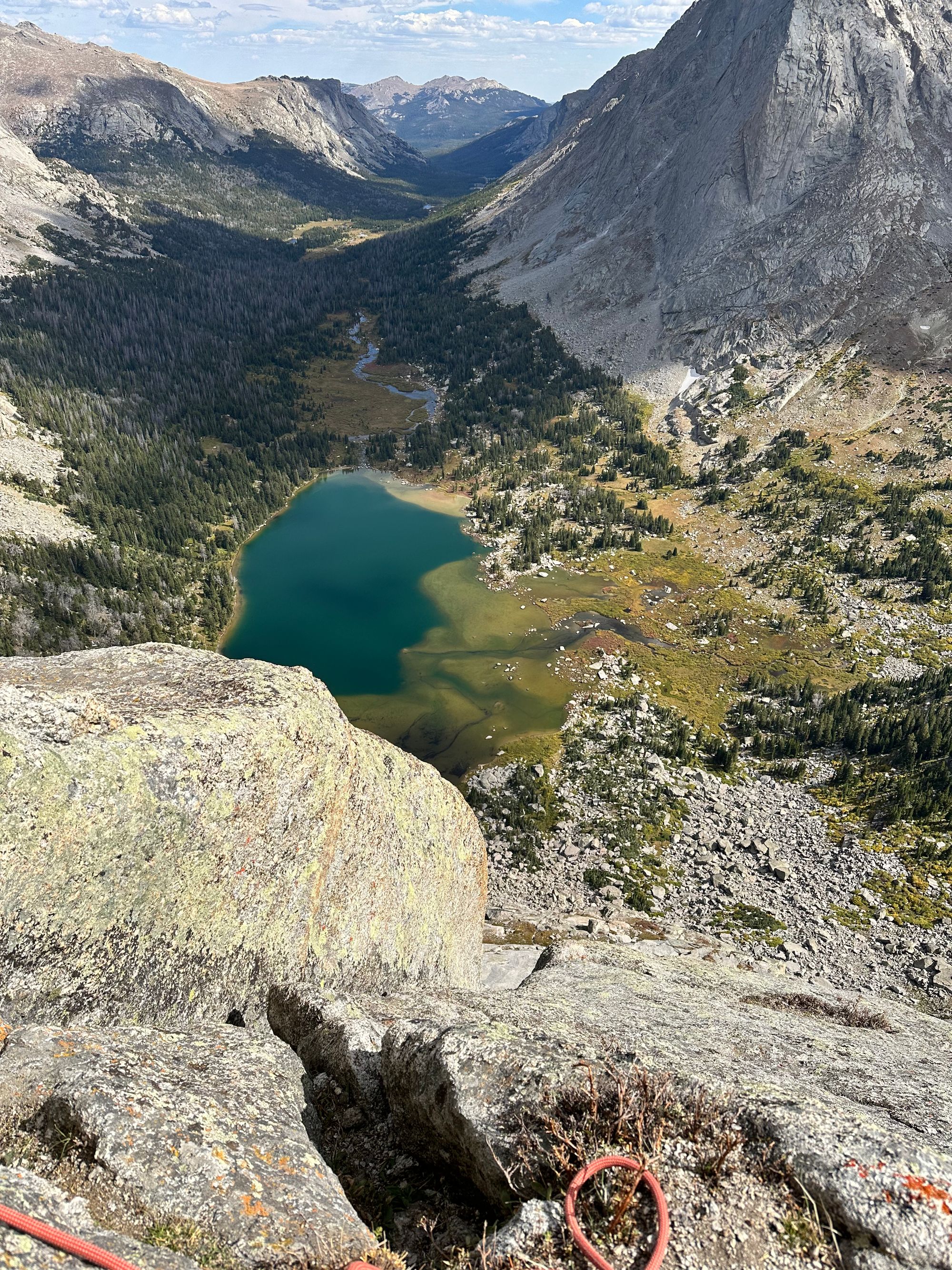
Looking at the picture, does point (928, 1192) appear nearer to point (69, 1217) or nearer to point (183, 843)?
point (69, 1217)

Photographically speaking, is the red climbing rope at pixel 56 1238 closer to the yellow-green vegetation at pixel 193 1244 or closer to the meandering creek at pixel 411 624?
the yellow-green vegetation at pixel 193 1244

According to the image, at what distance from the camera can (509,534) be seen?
76.5 m

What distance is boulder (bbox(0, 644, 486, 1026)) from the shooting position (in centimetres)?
1029

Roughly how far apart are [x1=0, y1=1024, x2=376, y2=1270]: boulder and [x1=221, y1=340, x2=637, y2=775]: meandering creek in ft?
119

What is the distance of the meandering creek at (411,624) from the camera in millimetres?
50156

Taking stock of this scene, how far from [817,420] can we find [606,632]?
4974cm

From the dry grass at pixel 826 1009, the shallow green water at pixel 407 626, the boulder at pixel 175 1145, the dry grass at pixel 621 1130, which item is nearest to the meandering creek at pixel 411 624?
the shallow green water at pixel 407 626

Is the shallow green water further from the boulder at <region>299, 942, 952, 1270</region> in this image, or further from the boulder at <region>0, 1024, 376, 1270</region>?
the boulder at <region>0, 1024, 376, 1270</region>

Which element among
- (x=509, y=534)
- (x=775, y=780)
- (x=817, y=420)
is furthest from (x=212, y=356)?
(x=775, y=780)

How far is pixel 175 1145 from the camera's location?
729 centimetres

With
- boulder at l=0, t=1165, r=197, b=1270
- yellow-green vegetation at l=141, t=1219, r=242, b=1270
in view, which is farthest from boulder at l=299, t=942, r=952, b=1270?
boulder at l=0, t=1165, r=197, b=1270

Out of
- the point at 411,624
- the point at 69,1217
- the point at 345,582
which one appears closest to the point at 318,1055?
the point at 69,1217

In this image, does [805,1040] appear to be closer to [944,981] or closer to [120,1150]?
[120,1150]

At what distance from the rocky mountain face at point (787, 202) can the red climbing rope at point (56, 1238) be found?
111m
